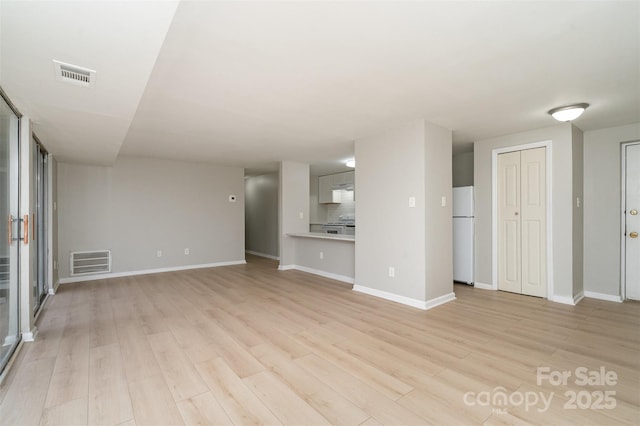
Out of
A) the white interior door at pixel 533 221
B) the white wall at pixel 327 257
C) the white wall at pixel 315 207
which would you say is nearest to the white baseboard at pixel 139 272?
the white wall at pixel 327 257

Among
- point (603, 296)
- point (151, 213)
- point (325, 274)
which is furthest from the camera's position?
point (151, 213)

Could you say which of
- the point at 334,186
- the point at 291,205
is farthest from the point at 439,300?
the point at 334,186

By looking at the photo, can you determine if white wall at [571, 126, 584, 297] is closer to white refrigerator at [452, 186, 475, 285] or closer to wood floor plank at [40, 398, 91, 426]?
white refrigerator at [452, 186, 475, 285]

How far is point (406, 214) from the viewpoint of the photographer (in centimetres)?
386

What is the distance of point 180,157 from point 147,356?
431cm

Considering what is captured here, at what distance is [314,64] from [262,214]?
6648mm

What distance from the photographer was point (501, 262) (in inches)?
177

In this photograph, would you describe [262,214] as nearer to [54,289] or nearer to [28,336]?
[54,289]

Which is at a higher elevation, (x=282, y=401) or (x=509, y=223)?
(x=509, y=223)

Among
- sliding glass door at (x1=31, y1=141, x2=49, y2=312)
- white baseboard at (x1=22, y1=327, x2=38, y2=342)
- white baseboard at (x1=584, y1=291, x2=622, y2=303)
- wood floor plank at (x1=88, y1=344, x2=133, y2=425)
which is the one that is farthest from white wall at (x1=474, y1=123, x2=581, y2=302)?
sliding glass door at (x1=31, y1=141, x2=49, y2=312)

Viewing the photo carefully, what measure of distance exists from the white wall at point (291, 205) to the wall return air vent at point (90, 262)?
10.7ft

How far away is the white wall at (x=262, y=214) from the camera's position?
8.11 meters

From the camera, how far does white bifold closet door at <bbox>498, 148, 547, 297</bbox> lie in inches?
162

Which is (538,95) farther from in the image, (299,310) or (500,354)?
(299,310)
